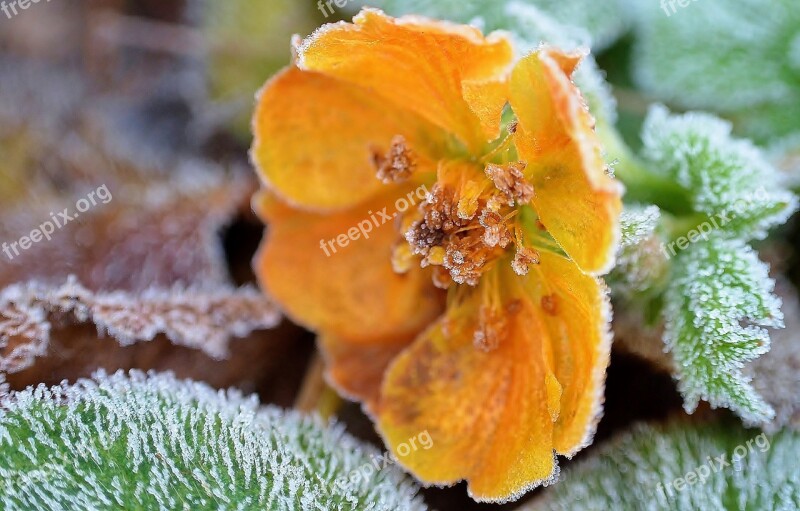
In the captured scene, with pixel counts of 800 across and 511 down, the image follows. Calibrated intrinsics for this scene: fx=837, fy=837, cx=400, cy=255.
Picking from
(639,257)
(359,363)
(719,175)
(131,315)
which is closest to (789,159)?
(719,175)

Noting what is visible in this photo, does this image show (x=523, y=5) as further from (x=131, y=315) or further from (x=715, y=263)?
(x=131, y=315)

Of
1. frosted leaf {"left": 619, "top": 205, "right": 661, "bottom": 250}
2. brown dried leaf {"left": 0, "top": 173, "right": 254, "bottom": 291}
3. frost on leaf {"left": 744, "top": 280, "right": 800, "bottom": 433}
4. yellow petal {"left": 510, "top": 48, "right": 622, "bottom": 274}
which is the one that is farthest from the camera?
brown dried leaf {"left": 0, "top": 173, "right": 254, "bottom": 291}

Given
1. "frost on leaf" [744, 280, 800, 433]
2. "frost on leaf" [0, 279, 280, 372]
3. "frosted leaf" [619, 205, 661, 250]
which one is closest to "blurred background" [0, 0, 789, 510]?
"frost on leaf" [0, 279, 280, 372]

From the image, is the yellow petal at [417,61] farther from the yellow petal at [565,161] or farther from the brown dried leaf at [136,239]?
the brown dried leaf at [136,239]

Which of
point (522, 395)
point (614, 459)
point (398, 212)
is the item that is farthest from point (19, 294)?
point (614, 459)

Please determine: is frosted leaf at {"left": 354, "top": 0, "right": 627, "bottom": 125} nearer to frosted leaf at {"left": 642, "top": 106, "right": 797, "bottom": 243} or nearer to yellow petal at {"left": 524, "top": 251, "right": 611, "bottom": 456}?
frosted leaf at {"left": 642, "top": 106, "right": 797, "bottom": 243}

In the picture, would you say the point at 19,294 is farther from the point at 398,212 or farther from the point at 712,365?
the point at 712,365
